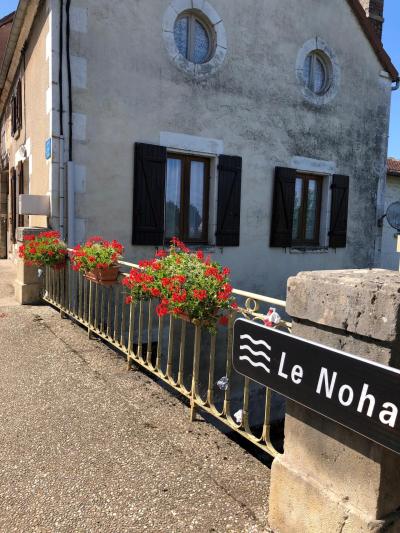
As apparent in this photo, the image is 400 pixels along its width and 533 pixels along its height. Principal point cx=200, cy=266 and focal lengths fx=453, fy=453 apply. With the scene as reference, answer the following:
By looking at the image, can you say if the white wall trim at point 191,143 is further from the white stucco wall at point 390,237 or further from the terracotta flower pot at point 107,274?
the white stucco wall at point 390,237

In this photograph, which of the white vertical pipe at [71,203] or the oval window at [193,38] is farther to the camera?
the oval window at [193,38]

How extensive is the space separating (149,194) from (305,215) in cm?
388

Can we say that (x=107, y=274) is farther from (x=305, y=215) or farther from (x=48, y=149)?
(x=305, y=215)

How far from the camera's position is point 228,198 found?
830cm

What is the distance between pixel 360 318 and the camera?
1.86 m

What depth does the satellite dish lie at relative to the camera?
1103 centimetres

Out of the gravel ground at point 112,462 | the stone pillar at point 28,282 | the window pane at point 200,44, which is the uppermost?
the window pane at point 200,44

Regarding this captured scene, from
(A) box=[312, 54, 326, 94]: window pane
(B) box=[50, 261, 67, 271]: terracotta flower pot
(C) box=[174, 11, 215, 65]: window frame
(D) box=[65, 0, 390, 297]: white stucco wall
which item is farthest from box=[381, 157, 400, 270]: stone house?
(B) box=[50, 261, 67, 271]: terracotta flower pot

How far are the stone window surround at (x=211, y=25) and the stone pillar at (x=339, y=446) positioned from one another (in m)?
6.58

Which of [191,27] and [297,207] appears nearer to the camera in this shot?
[191,27]

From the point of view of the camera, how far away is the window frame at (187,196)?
8055 millimetres

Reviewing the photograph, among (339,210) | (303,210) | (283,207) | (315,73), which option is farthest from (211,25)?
(339,210)

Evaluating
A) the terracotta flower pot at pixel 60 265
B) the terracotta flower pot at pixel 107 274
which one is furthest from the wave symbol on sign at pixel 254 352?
the terracotta flower pot at pixel 60 265

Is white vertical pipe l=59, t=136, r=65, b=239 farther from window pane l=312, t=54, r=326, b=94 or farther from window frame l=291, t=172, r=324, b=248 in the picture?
window pane l=312, t=54, r=326, b=94
